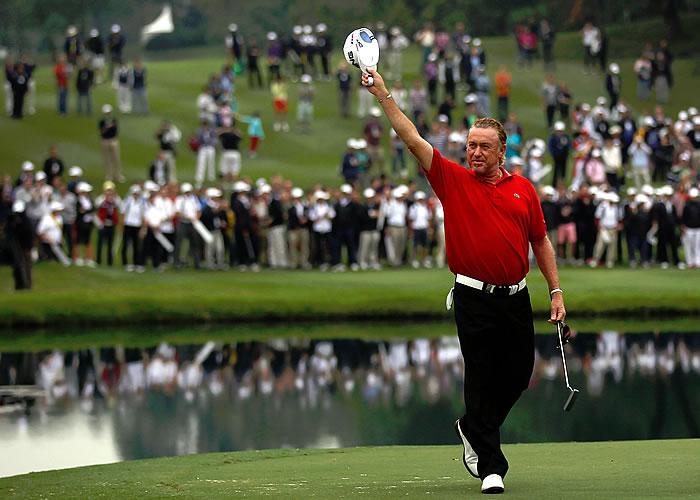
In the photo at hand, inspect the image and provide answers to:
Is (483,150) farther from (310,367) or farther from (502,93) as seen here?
(502,93)

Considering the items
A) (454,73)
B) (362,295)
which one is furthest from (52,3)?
(362,295)

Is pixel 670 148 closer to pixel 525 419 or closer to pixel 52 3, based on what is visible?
pixel 525 419

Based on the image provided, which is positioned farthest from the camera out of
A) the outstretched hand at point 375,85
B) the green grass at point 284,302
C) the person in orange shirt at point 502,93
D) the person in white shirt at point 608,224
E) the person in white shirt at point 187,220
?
the person in orange shirt at point 502,93

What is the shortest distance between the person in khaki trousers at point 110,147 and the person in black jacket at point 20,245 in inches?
470

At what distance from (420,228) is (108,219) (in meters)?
6.94

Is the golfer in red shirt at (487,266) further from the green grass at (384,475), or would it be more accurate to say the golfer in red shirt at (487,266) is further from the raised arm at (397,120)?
the green grass at (384,475)

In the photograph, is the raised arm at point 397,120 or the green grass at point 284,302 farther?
the green grass at point 284,302

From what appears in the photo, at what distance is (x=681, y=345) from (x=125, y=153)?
Answer: 27812mm

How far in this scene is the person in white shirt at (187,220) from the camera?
128 ft

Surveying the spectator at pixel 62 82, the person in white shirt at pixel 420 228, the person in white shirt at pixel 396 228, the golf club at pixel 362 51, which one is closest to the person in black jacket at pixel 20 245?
the person in white shirt at pixel 396 228

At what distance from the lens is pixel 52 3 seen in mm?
93125

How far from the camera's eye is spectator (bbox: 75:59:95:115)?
52.0m

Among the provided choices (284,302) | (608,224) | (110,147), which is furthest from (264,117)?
(284,302)

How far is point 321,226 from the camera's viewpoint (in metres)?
39.6
